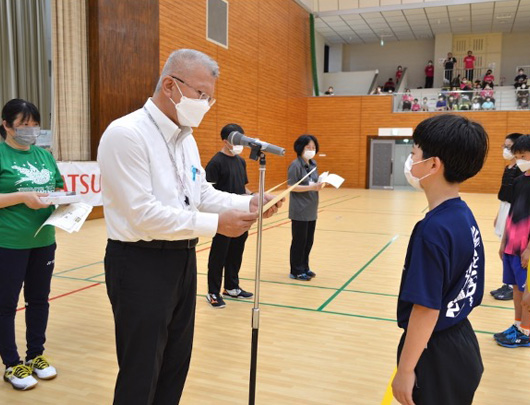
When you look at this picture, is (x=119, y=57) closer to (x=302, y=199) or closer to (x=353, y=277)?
(x=302, y=199)

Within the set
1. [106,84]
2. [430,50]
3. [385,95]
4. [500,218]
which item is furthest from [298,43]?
[500,218]

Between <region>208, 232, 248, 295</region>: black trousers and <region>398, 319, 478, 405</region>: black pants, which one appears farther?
<region>208, 232, 248, 295</region>: black trousers

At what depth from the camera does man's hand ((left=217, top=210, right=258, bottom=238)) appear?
6.32 feet

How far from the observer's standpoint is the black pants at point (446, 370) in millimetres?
1639

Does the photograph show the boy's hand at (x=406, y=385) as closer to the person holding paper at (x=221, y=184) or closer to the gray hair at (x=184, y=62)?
the gray hair at (x=184, y=62)

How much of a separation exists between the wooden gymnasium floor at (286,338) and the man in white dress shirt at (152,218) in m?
1.16

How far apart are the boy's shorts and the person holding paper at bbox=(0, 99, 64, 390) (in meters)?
3.44

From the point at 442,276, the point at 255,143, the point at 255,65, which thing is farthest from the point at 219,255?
the point at 255,65

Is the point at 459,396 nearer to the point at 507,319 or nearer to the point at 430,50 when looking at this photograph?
the point at 507,319

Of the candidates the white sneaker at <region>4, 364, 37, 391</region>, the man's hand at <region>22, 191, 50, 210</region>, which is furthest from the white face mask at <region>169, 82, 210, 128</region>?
the white sneaker at <region>4, 364, 37, 391</region>

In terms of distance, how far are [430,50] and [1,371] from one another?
82.1 ft

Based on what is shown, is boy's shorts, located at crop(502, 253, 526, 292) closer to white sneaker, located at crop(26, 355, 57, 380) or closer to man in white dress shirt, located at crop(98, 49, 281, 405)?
man in white dress shirt, located at crop(98, 49, 281, 405)

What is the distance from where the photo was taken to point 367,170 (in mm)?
21312

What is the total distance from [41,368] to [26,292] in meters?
0.51
